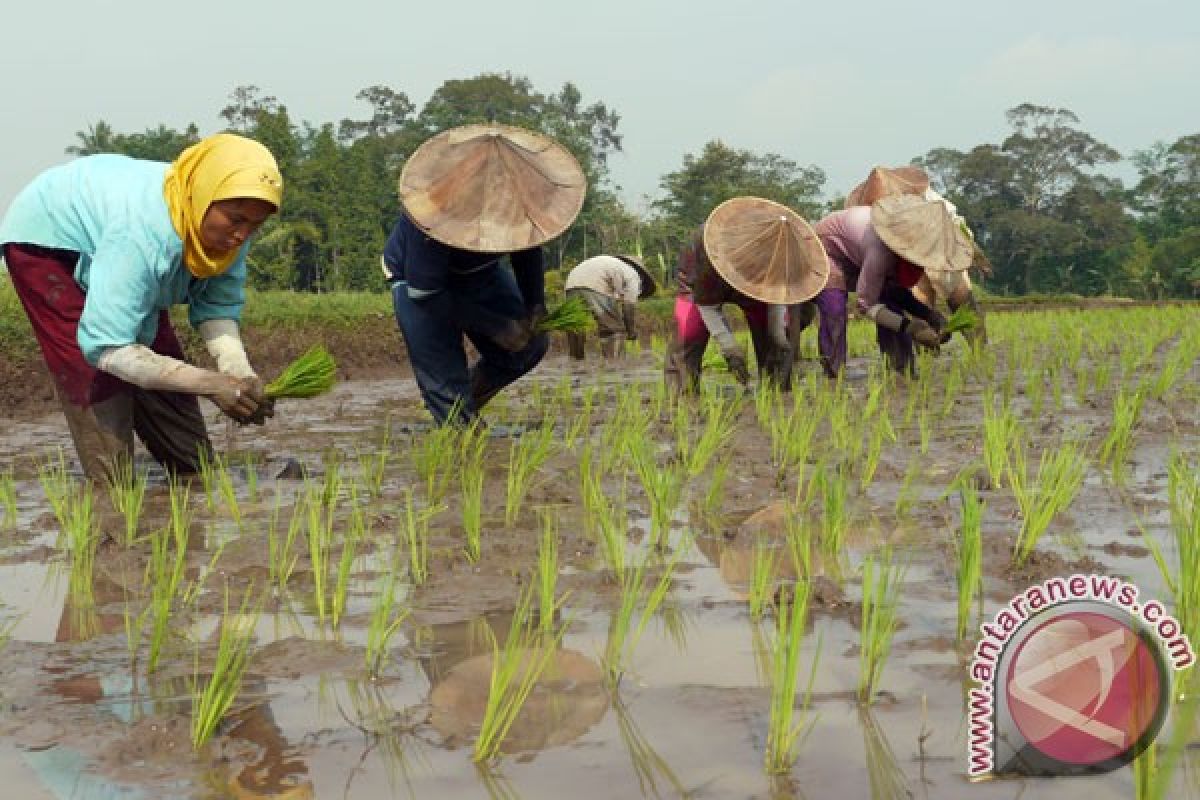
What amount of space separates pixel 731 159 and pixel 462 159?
3305cm

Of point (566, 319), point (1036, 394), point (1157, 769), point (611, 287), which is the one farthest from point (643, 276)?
point (1157, 769)

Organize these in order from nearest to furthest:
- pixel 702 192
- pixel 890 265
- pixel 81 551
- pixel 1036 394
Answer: pixel 81 551, pixel 1036 394, pixel 890 265, pixel 702 192

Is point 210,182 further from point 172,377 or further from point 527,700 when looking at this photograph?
point 527,700

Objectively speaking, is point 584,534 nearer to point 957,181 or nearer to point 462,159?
point 462,159

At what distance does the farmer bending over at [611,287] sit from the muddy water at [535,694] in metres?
5.75

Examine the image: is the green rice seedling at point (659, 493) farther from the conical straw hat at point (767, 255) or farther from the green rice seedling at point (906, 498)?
the conical straw hat at point (767, 255)

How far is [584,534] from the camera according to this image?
2795mm

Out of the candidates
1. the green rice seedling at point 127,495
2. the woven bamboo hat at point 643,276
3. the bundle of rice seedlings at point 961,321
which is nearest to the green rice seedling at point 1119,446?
the bundle of rice seedlings at point 961,321

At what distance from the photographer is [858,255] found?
5.96m

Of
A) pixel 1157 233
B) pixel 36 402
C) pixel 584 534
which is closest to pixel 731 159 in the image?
pixel 1157 233

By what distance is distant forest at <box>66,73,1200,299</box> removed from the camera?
30219 mm

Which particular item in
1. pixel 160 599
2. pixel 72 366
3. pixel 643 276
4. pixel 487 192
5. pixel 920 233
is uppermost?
pixel 487 192

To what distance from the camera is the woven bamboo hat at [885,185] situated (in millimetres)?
6582

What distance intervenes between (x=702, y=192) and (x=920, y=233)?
101 feet
